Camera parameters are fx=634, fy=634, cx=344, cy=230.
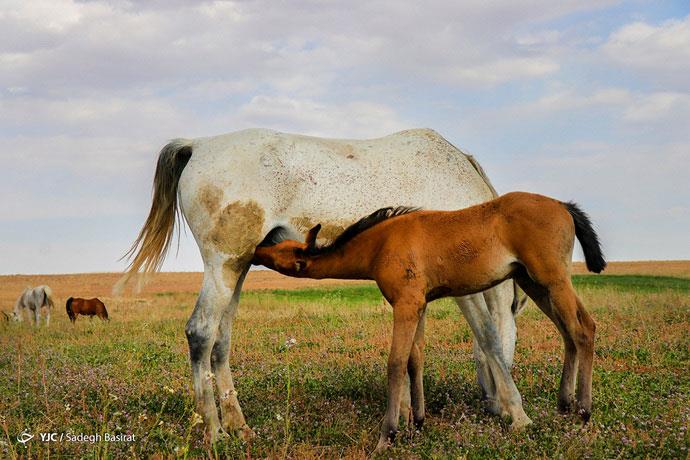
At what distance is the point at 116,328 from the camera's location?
62.0ft

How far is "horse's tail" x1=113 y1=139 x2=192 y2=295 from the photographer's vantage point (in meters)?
8.12

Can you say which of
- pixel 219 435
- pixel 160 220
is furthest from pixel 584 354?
pixel 160 220

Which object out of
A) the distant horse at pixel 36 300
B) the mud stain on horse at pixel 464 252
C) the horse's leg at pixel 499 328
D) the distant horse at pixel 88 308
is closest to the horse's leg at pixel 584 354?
the mud stain on horse at pixel 464 252

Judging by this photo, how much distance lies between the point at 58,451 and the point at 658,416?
6.16m

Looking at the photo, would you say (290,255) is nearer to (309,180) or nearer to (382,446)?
(309,180)

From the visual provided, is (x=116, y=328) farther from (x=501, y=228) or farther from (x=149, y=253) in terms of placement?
(x=501, y=228)

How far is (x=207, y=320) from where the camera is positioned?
275 inches

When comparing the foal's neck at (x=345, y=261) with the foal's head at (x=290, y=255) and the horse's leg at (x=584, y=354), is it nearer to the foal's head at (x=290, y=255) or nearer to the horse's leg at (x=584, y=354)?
the foal's head at (x=290, y=255)

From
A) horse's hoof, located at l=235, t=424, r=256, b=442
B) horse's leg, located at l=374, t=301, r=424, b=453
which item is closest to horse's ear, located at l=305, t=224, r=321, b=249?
horse's leg, located at l=374, t=301, r=424, b=453

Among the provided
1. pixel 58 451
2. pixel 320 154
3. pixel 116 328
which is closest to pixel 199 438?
pixel 58 451

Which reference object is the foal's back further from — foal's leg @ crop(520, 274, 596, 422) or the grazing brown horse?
foal's leg @ crop(520, 274, 596, 422)

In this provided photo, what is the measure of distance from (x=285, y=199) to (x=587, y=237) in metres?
3.13

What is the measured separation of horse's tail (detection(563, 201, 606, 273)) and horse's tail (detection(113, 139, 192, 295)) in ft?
15.4

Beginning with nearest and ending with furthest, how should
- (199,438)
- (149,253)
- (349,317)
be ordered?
(199,438)
(149,253)
(349,317)
